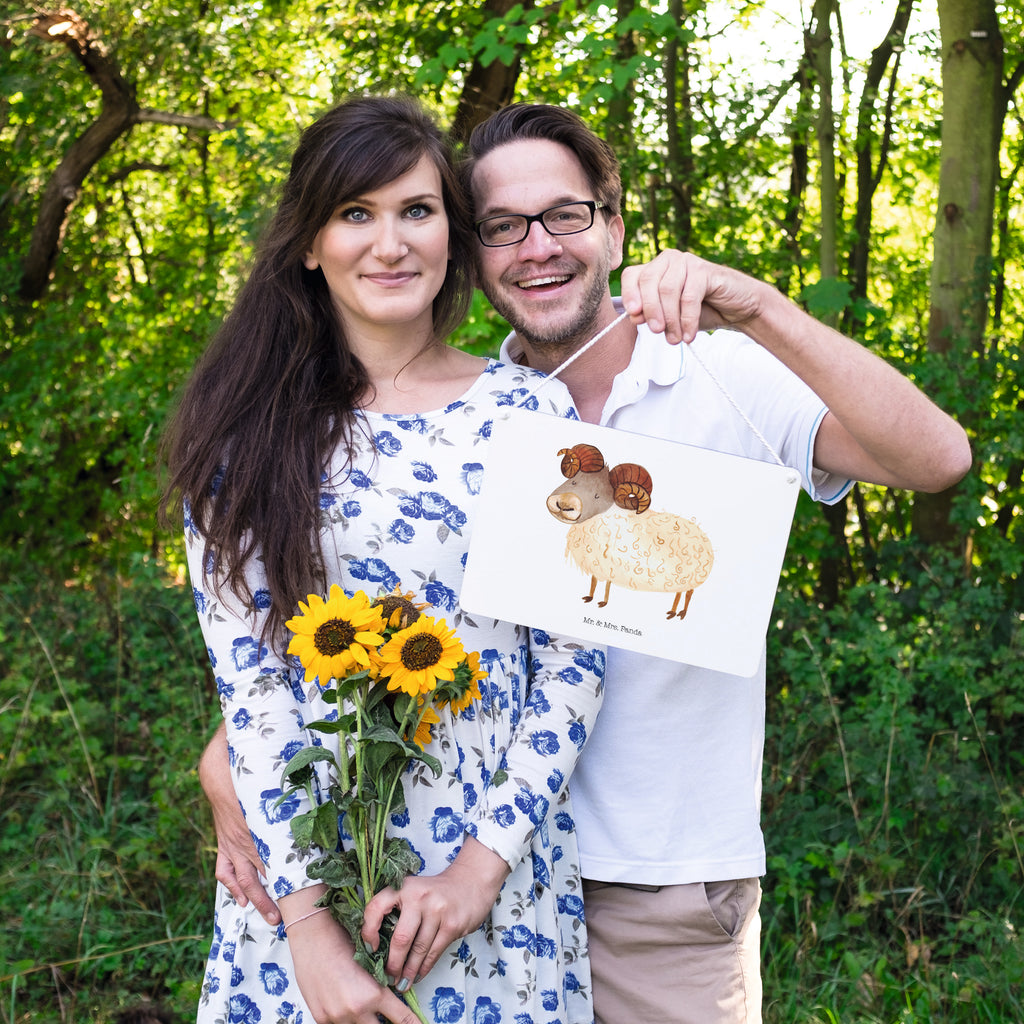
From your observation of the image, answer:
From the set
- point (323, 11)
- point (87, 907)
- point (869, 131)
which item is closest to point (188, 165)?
point (323, 11)

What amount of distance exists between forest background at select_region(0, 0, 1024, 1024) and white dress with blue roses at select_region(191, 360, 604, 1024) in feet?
4.86

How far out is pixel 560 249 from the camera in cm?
212

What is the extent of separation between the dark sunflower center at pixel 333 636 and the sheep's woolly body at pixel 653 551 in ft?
1.30

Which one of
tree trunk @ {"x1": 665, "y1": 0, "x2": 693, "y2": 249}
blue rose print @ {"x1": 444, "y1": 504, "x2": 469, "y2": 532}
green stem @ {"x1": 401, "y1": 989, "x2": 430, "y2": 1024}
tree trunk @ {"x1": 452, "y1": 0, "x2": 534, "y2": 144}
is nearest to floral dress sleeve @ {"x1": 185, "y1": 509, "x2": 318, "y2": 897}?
green stem @ {"x1": 401, "y1": 989, "x2": 430, "y2": 1024}

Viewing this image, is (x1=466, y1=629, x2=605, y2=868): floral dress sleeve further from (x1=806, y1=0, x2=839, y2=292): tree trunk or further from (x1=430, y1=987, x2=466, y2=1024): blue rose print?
(x1=806, y1=0, x2=839, y2=292): tree trunk

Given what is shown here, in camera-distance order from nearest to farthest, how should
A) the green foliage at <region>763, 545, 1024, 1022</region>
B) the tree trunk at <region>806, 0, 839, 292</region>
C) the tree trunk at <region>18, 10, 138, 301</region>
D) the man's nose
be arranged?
1. the man's nose
2. the green foliage at <region>763, 545, 1024, 1022</region>
3. the tree trunk at <region>806, 0, 839, 292</region>
4. the tree trunk at <region>18, 10, 138, 301</region>

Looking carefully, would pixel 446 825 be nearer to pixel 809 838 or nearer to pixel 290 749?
pixel 290 749

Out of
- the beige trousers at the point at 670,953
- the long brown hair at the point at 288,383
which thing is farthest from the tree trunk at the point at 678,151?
the beige trousers at the point at 670,953

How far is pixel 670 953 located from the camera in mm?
1937

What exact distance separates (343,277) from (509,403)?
377 mm

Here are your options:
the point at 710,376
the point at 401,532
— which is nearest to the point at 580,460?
the point at 710,376

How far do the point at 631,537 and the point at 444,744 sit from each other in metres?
0.50

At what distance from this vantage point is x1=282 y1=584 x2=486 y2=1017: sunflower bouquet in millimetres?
1515

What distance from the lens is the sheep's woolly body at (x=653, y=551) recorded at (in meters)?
1.60
